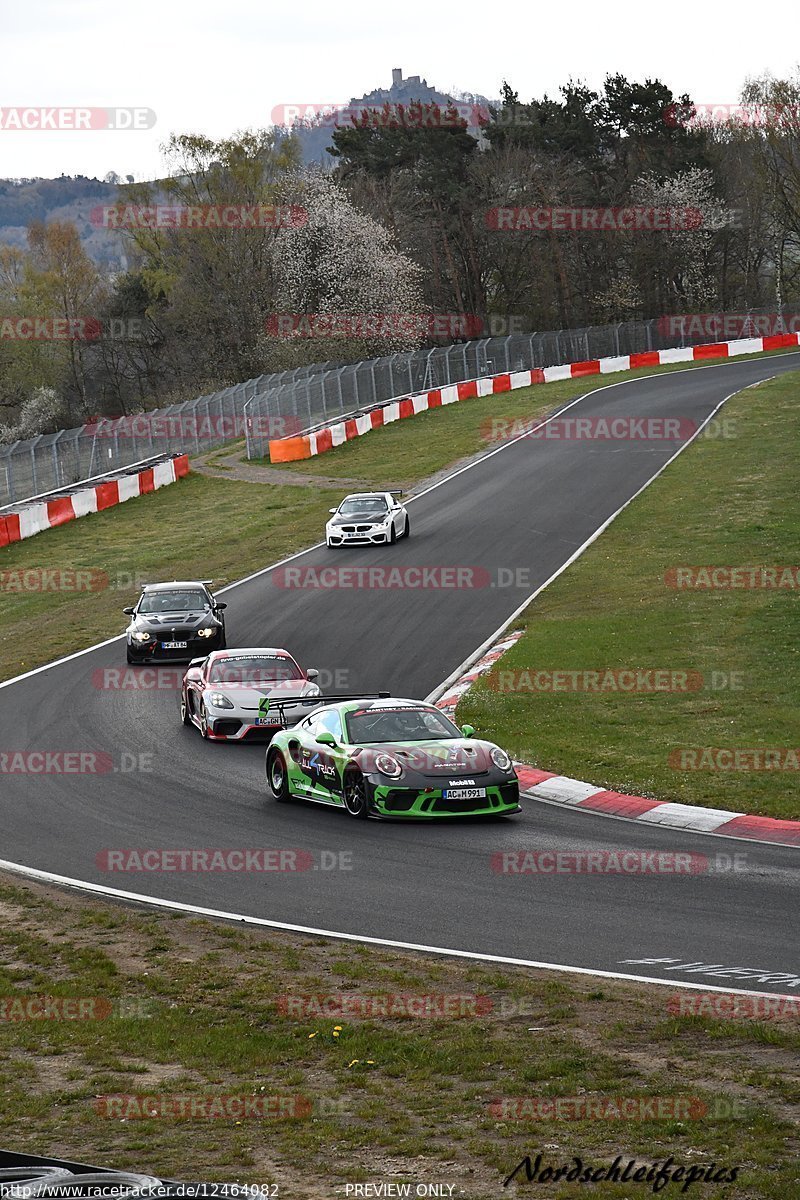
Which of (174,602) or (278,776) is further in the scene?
(174,602)

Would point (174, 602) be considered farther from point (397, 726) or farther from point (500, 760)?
point (500, 760)

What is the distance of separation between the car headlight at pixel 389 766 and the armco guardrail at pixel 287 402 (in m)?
31.1

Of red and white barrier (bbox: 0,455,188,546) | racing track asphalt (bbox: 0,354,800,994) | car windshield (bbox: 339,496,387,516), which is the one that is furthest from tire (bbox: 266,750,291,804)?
red and white barrier (bbox: 0,455,188,546)

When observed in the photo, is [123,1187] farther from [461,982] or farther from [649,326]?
[649,326]

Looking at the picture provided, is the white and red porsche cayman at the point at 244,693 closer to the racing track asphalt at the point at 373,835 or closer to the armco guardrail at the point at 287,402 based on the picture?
the racing track asphalt at the point at 373,835

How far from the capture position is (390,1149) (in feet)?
24.1

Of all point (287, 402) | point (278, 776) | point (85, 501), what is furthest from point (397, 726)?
point (287, 402)

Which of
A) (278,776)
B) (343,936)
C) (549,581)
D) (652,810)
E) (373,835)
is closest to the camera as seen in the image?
(343,936)

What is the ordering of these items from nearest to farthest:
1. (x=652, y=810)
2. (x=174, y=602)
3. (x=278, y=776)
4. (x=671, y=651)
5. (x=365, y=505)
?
1. (x=652, y=810)
2. (x=278, y=776)
3. (x=671, y=651)
4. (x=174, y=602)
5. (x=365, y=505)

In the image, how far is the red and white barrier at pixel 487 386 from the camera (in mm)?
55750

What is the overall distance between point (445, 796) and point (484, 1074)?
7.67m

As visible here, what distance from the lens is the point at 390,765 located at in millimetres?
16281

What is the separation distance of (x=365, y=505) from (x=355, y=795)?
22197 millimetres

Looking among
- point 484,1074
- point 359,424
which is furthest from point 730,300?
point 484,1074
